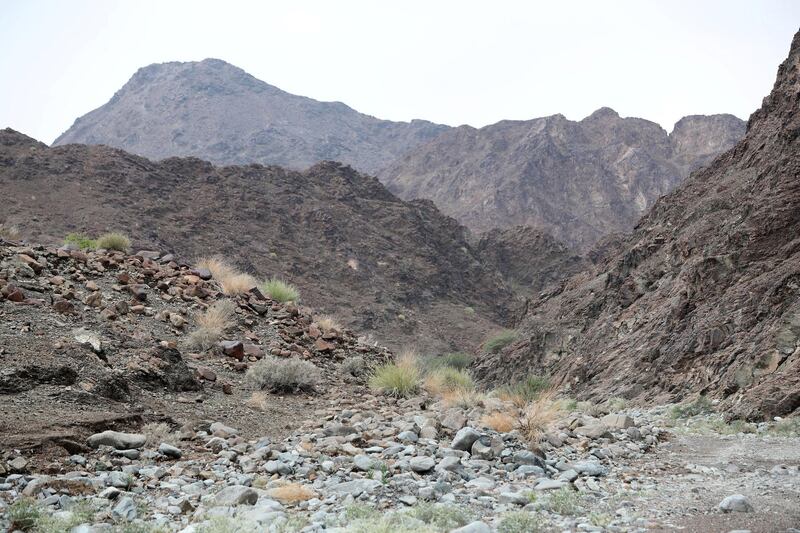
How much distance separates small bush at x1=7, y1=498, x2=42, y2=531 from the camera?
3.73 meters

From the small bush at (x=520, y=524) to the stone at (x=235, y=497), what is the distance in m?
1.64

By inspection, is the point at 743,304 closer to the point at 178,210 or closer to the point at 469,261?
the point at 178,210

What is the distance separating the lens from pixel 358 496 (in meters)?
4.37

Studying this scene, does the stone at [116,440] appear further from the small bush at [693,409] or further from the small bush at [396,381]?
the small bush at [693,409]

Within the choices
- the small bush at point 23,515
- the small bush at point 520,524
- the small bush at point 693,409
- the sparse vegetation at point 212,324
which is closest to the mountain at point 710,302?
the small bush at point 693,409

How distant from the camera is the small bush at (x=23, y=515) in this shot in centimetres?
373

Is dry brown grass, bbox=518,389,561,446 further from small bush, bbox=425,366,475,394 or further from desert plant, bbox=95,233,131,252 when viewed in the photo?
desert plant, bbox=95,233,131,252

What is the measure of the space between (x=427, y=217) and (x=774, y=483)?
49483 millimetres

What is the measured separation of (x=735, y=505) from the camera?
3.95 meters

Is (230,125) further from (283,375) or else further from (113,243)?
(283,375)

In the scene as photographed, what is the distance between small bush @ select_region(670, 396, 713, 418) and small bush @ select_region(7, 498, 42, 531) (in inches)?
280

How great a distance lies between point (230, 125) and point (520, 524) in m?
117

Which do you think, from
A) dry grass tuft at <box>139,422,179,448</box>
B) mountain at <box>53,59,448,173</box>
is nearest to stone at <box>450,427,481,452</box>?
dry grass tuft at <box>139,422,179,448</box>

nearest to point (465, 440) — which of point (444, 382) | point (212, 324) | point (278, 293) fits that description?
point (444, 382)
